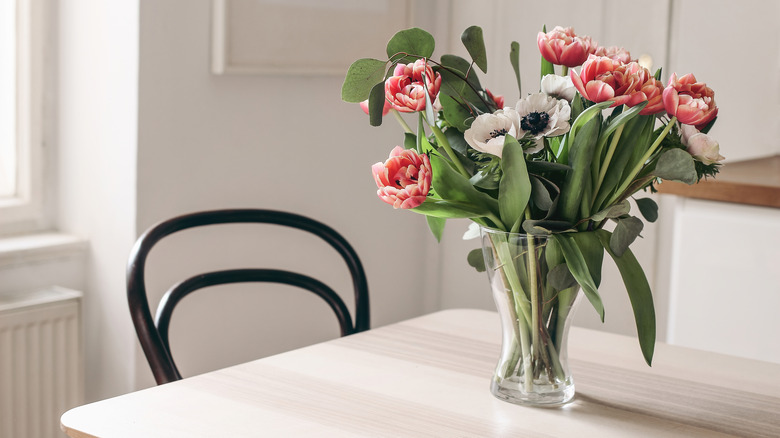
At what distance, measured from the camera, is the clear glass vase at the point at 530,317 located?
98 centimetres

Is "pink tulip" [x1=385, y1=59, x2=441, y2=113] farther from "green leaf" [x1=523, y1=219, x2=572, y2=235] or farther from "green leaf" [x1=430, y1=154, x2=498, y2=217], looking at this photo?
"green leaf" [x1=523, y1=219, x2=572, y2=235]

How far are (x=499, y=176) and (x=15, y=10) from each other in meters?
1.54

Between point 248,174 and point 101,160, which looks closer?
point 101,160

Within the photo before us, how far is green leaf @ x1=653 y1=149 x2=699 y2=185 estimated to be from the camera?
2.97 feet

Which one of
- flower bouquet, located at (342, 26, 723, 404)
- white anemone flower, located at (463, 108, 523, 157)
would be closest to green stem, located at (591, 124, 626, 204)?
flower bouquet, located at (342, 26, 723, 404)

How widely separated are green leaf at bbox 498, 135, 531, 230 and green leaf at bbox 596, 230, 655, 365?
0.11m

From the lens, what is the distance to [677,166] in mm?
916

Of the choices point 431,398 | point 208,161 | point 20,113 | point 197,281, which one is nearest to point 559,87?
point 431,398

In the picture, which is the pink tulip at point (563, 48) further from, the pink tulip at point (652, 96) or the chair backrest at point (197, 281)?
the chair backrest at point (197, 281)

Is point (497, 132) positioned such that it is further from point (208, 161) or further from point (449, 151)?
point (208, 161)

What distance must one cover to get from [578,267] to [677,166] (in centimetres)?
15

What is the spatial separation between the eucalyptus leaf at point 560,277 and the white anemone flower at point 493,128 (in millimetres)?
146

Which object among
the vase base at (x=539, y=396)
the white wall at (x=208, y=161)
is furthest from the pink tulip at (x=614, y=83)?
the white wall at (x=208, y=161)

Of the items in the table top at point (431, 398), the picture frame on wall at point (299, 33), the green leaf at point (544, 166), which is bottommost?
the table top at point (431, 398)
